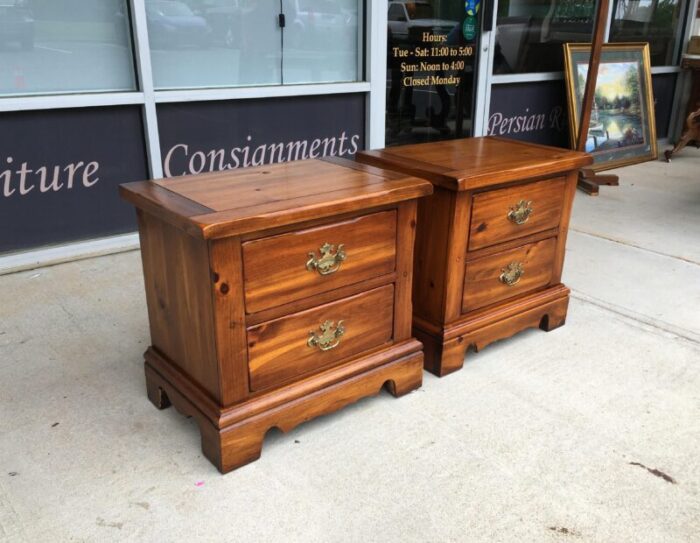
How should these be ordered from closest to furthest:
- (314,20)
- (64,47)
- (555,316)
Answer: (555,316) < (64,47) < (314,20)

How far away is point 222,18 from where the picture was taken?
3393 mm

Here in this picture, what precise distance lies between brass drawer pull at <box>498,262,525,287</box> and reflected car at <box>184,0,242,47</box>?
216 cm

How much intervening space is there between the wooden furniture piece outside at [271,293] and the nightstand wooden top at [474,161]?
0.15 meters

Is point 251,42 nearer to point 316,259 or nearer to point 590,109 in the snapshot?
point 316,259

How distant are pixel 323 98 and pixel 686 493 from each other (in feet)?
9.60

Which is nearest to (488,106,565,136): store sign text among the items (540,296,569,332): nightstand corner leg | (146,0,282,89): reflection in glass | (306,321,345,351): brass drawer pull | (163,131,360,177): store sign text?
(163,131,360,177): store sign text

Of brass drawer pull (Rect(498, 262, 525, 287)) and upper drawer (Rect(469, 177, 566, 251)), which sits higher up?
upper drawer (Rect(469, 177, 566, 251))

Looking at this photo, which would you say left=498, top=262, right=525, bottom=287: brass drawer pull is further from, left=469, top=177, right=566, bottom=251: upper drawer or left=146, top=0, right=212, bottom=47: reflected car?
left=146, top=0, right=212, bottom=47: reflected car

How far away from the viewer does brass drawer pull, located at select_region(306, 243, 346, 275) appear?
5.32 ft

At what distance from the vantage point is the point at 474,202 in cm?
195

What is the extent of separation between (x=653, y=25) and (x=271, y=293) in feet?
19.0

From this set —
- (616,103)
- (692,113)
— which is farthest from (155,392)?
(692,113)

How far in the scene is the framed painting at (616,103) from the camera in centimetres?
496

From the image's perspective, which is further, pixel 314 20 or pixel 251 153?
pixel 314 20
